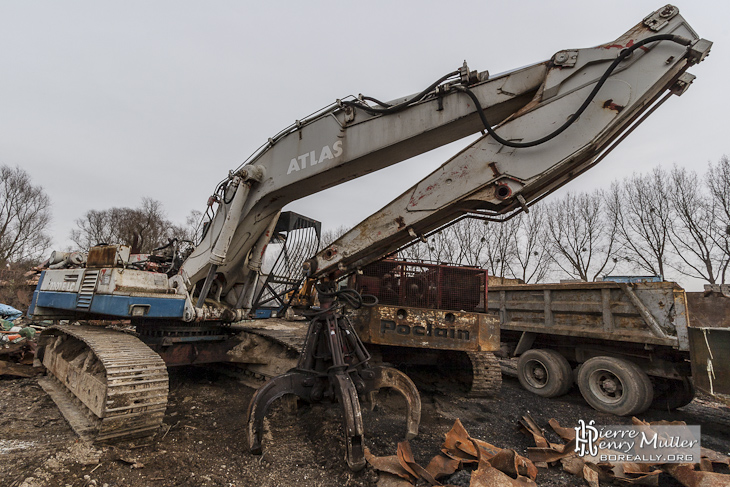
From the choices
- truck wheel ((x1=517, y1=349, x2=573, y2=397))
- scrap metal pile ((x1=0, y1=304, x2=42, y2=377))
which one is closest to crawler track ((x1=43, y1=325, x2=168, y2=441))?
scrap metal pile ((x1=0, y1=304, x2=42, y2=377))

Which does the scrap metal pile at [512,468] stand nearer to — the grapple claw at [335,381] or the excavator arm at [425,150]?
the grapple claw at [335,381]

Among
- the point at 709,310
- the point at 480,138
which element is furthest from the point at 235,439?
the point at 709,310

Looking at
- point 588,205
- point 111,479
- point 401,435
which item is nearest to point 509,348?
point 401,435

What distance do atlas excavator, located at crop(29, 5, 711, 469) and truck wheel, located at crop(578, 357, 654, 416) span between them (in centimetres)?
196

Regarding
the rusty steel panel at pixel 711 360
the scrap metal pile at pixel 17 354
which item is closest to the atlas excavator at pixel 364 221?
the scrap metal pile at pixel 17 354

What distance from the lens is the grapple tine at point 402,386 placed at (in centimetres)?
316

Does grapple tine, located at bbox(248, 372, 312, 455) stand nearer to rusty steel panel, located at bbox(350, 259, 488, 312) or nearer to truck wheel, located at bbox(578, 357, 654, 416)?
rusty steel panel, located at bbox(350, 259, 488, 312)

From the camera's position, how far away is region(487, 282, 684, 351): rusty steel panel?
4.76m

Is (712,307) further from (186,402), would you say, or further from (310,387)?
(186,402)

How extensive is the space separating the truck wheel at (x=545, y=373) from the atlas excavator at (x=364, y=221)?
6.70 feet

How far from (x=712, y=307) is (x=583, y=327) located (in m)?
2.18

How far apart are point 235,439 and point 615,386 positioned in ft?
16.3

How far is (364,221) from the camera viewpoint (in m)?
3.58

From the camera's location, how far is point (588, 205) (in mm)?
23859
